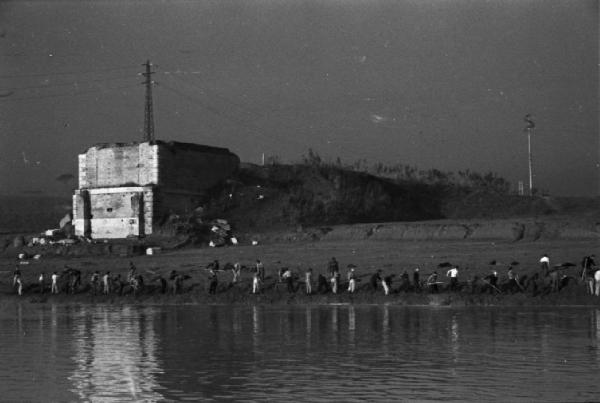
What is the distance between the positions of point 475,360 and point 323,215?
36702 millimetres

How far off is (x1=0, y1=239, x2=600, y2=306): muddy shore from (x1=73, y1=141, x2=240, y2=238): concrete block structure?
21.2 ft

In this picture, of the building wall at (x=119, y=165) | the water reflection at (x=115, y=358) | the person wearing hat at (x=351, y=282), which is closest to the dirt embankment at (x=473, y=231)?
the person wearing hat at (x=351, y=282)

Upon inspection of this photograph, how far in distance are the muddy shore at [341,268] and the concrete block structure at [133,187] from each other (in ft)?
21.2

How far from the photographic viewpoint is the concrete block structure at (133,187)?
180ft

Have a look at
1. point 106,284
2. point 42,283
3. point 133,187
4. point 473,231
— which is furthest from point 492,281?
point 133,187

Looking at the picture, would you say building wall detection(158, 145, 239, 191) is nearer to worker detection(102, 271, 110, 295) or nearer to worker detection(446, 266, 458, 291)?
worker detection(102, 271, 110, 295)

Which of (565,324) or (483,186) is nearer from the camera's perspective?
(565,324)

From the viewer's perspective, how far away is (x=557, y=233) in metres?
42.9

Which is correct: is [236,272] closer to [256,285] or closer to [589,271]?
[256,285]

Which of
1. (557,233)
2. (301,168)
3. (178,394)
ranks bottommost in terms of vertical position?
(178,394)

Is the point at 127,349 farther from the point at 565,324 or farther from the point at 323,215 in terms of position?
the point at 323,215

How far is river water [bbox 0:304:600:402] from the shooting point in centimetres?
1711

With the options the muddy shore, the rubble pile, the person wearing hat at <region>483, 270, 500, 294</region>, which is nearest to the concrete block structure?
the rubble pile

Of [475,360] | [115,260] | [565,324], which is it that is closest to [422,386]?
[475,360]
